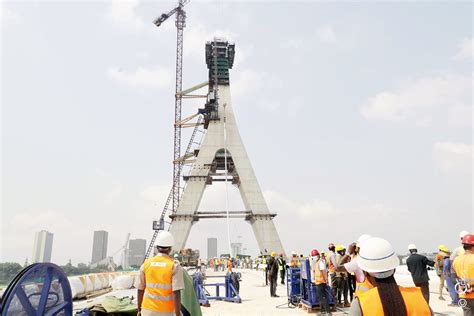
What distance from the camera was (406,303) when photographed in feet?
6.48

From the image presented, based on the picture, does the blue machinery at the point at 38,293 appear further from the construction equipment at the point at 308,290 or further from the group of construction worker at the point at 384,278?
the construction equipment at the point at 308,290

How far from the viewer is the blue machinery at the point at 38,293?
14.0 ft

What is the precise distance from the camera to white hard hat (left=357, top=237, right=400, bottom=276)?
2.17 metres

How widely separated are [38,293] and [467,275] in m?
5.78

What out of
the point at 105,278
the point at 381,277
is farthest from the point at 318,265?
the point at 105,278

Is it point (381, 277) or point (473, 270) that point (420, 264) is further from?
point (381, 277)

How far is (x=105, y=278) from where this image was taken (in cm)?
1806

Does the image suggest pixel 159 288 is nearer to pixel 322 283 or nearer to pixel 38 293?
pixel 38 293

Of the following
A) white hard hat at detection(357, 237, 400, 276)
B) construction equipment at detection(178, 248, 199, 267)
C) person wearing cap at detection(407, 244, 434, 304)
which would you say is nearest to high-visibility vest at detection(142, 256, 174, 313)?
white hard hat at detection(357, 237, 400, 276)

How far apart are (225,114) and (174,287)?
4288 centimetres

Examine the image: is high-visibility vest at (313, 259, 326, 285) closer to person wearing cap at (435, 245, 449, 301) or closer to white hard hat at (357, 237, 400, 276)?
person wearing cap at (435, 245, 449, 301)

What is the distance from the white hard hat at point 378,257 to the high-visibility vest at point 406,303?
6.5 inches

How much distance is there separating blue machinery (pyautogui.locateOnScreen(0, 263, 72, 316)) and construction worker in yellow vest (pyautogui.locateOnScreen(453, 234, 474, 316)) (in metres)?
5.67

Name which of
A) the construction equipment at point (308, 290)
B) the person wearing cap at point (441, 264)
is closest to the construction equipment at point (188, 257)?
the construction equipment at point (308, 290)
